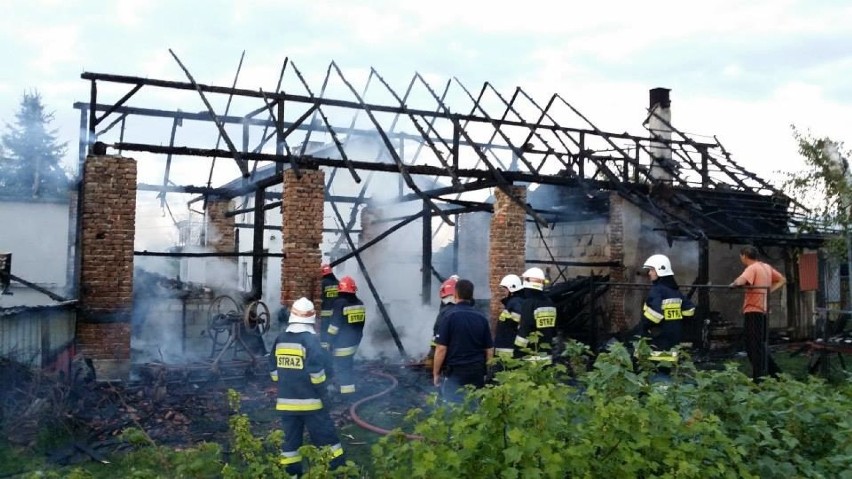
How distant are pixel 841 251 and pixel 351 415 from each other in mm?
10151

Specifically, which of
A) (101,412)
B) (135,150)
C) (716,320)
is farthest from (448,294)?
(716,320)

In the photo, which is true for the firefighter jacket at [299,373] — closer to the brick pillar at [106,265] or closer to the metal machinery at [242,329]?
the metal machinery at [242,329]

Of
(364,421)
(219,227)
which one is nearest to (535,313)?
(364,421)

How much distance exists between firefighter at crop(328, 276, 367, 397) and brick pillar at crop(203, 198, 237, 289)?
29.3 feet

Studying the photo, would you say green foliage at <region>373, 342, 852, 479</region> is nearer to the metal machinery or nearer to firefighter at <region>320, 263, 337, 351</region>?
firefighter at <region>320, 263, 337, 351</region>

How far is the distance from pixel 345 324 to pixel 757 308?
19.0ft

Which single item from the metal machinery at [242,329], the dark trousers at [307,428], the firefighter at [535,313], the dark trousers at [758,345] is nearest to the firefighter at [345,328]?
the metal machinery at [242,329]

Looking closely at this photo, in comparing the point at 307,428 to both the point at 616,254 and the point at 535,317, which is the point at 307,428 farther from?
the point at 616,254

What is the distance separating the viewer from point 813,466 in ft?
14.8

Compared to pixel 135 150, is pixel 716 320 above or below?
below

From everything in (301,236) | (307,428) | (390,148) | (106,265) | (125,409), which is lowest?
(125,409)

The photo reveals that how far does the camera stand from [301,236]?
38.0 feet

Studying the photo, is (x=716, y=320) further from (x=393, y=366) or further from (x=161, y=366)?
(x=161, y=366)

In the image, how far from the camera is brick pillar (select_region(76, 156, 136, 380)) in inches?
394
